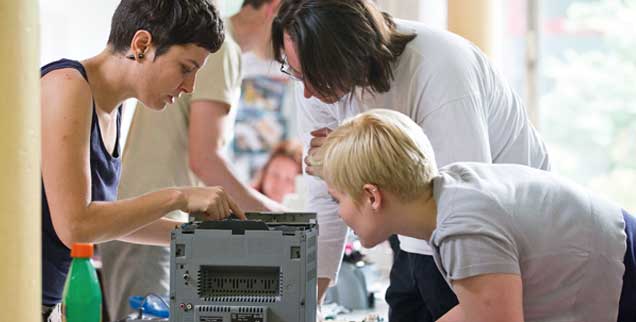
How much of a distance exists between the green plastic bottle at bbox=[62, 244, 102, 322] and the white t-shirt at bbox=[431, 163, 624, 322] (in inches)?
21.4

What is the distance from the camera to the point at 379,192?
5.19ft

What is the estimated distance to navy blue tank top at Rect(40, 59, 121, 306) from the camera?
1.71 metres

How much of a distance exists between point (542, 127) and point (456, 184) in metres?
3.26

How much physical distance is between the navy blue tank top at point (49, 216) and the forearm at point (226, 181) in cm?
82

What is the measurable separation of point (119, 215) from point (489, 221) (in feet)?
2.14

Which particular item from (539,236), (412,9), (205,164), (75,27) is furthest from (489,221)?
(75,27)

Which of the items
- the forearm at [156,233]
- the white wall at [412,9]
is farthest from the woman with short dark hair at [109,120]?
the white wall at [412,9]

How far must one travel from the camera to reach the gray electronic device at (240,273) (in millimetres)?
1514

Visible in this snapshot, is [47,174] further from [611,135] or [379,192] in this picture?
[611,135]

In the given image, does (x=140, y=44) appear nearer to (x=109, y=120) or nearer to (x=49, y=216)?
(x=109, y=120)

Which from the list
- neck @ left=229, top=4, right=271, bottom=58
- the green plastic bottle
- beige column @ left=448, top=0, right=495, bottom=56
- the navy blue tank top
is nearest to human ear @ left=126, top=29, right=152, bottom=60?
the navy blue tank top

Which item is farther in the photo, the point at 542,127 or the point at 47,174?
the point at 542,127

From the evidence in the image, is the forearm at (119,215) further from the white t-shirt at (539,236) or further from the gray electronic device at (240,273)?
the white t-shirt at (539,236)

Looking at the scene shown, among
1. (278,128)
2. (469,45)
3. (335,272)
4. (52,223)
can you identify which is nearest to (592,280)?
(469,45)
